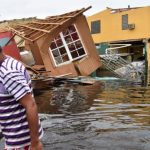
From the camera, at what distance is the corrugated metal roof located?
2490cm

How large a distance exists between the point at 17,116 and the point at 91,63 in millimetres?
23559

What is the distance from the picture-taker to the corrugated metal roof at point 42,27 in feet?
81.7

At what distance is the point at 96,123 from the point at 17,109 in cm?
659

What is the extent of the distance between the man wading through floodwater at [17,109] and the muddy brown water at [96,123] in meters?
3.77

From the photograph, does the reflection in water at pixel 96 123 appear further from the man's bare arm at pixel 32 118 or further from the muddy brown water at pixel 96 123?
the man's bare arm at pixel 32 118

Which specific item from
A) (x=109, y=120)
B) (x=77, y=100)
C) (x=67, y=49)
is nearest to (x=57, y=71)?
(x=67, y=49)

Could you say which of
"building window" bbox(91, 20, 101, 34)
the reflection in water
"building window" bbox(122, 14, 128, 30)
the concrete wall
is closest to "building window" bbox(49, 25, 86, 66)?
the reflection in water

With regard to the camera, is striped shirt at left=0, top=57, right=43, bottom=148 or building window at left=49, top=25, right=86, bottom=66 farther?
building window at left=49, top=25, right=86, bottom=66

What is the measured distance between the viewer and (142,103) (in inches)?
555

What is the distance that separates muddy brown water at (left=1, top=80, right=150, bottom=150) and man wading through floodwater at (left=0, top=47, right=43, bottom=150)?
3.77 meters

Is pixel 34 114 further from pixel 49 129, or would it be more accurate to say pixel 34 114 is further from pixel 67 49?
pixel 67 49

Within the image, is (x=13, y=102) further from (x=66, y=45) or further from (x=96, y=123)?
(x=66, y=45)

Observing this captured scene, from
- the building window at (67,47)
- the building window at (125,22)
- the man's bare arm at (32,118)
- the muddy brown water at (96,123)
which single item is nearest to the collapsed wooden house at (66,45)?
the building window at (67,47)

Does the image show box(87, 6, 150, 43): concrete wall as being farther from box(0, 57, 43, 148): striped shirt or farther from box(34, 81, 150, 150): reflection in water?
box(0, 57, 43, 148): striped shirt
